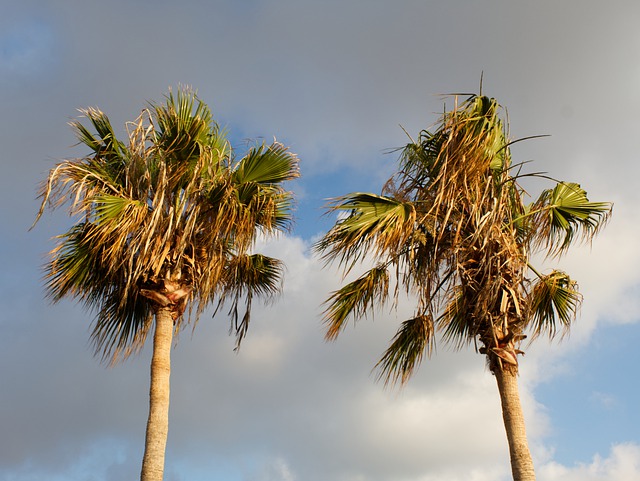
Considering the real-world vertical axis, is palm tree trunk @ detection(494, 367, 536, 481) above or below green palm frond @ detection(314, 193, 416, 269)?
below

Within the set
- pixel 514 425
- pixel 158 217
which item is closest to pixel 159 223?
pixel 158 217

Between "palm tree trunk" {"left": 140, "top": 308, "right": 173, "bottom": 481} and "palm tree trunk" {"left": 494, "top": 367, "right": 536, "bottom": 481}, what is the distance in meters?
4.79

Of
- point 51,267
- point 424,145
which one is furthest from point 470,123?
point 51,267

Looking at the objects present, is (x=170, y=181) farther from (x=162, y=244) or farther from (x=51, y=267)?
(x=51, y=267)

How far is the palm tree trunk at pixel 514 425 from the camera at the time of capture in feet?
34.4

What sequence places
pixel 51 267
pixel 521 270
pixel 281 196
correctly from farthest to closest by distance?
pixel 281 196 < pixel 51 267 < pixel 521 270

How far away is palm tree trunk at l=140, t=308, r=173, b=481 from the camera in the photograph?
36.4ft

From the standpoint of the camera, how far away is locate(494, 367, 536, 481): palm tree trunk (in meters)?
10.5

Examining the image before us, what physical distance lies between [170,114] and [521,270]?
597 centimetres

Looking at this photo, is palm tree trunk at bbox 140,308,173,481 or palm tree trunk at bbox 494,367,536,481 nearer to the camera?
palm tree trunk at bbox 494,367,536,481

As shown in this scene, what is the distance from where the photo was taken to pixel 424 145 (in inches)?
484

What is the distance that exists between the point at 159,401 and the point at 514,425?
502cm

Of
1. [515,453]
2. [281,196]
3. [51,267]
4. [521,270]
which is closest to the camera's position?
[515,453]

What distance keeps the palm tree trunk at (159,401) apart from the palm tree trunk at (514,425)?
479 centimetres
